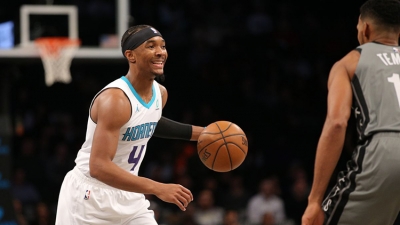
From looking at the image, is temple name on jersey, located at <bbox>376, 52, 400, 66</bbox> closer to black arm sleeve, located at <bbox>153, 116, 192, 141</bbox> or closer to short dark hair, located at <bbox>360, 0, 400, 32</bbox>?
short dark hair, located at <bbox>360, 0, 400, 32</bbox>

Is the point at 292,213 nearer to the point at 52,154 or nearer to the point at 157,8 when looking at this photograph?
the point at 52,154

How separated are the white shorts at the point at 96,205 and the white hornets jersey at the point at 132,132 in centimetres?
11

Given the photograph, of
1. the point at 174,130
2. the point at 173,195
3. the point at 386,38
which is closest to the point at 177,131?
the point at 174,130

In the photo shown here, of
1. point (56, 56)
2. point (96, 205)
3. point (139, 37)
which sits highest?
point (139, 37)

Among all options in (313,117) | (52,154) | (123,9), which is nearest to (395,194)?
(123,9)

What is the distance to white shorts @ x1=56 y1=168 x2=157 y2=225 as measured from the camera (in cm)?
441

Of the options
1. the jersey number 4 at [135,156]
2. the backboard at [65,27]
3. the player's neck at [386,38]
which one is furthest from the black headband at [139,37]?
the backboard at [65,27]

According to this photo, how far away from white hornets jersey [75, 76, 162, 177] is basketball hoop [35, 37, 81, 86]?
4.16 metres

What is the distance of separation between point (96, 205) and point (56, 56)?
4.62 metres

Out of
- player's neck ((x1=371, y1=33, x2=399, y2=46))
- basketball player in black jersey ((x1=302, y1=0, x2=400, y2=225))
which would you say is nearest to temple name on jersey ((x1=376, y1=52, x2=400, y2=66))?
basketball player in black jersey ((x1=302, y1=0, x2=400, y2=225))

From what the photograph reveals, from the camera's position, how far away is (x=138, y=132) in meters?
4.45

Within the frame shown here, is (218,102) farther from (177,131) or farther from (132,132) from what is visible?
(132,132)

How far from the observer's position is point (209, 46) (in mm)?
13344

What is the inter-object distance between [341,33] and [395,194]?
1064 cm
